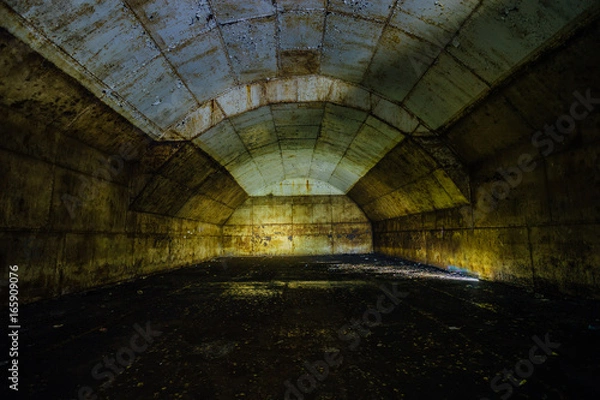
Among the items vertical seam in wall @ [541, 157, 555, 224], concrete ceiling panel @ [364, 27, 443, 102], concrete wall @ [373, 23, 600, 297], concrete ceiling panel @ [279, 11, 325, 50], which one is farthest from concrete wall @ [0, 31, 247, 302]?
vertical seam in wall @ [541, 157, 555, 224]

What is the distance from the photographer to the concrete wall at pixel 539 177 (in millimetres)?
3627

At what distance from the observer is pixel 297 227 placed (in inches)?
576

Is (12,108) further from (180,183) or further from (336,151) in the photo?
(336,151)

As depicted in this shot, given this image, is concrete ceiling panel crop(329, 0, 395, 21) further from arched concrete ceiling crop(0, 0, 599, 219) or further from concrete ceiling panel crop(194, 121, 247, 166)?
concrete ceiling panel crop(194, 121, 247, 166)

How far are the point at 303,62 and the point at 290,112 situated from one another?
1.68 meters

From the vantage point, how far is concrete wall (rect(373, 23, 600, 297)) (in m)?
3.63

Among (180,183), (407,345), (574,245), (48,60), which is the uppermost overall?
(48,60)

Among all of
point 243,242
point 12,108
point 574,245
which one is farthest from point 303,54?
point 243,242

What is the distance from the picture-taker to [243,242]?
14.4m

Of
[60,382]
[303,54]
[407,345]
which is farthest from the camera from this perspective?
[303,54]

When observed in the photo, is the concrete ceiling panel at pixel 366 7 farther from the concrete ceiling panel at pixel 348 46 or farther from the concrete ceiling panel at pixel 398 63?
the concrete ceiling panel at pixel 398 63

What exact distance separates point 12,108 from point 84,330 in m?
3.01

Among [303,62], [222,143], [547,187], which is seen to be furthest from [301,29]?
[547,187]

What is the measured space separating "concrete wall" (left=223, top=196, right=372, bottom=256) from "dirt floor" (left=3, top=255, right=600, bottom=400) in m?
9.83
